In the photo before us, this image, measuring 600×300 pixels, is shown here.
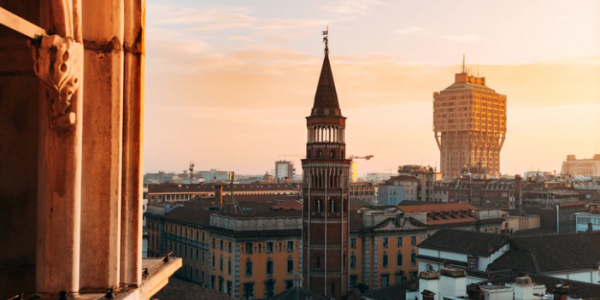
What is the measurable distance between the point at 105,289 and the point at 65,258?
426 millimetres

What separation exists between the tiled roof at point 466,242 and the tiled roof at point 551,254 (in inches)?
37.8

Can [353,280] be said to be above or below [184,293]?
below

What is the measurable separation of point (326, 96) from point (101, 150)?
158 ft

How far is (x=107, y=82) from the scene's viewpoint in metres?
4.52

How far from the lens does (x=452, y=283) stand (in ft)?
96.9

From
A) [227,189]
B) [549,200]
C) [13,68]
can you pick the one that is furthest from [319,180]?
[227,189]

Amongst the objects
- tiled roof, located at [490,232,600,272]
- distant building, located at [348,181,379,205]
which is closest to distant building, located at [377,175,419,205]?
distant building, located at [348,181,379,205]

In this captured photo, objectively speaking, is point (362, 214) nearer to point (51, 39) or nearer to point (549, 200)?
point (549, 200)

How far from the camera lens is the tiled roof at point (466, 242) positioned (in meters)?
47.2

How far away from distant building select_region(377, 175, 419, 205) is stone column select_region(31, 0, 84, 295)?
12546 centimetres

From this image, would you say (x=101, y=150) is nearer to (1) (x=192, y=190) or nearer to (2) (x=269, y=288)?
(2) (x=269, y=288)

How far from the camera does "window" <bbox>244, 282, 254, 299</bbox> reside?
5562cm

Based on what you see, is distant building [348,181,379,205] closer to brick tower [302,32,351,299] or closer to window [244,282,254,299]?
window [244,282,254,299]

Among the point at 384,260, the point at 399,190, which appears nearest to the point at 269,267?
the point at 384,260
